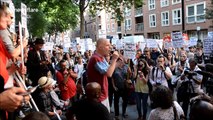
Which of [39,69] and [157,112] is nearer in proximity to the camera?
[157,112]

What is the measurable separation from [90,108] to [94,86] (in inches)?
12.0

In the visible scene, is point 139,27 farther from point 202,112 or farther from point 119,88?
point 202,112

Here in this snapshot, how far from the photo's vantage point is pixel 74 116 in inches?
187

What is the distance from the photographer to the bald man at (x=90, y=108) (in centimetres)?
452

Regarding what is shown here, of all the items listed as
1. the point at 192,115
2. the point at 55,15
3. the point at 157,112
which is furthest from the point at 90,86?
the point at 55,15

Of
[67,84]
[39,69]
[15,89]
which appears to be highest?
[15,89]

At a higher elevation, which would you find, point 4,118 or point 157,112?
point 4,118

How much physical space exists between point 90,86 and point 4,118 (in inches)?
82.3

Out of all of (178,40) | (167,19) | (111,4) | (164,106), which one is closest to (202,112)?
(164,106)

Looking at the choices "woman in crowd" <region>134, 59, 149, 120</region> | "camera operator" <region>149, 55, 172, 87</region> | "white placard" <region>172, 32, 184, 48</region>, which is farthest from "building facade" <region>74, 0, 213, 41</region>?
"camera operator" <region>149, 55, 172, 87</region>

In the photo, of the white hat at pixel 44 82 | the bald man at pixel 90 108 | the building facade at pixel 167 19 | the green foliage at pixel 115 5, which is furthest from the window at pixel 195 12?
the white hat at pixel 44 82

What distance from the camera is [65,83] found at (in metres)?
8.77

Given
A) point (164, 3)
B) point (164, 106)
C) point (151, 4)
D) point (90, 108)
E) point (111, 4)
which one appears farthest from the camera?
point (151, 4)

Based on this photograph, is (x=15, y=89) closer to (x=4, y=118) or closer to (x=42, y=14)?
(x=4, y=118)
